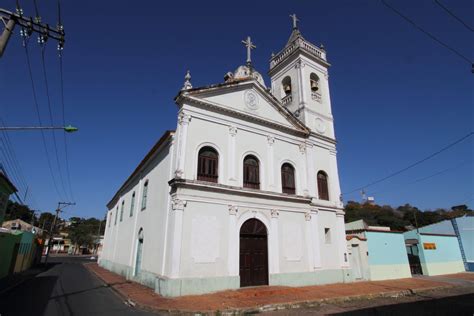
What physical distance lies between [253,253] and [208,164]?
15.4 ft

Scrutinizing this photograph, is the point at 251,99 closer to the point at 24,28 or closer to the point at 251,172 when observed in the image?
the point at 251,172

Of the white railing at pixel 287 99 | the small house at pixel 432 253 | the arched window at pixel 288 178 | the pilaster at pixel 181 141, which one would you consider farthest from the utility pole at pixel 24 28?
the small house at pixel 432 253

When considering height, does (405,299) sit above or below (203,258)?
below

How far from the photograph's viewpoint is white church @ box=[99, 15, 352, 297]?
1143 cm

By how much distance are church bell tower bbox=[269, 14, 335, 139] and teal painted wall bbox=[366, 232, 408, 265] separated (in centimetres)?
739

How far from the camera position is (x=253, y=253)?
504 inches

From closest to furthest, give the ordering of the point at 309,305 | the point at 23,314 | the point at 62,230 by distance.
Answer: the point at 23,314 < the point at 309,305 < the point at 62,230

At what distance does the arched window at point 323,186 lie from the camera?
16.7 metres

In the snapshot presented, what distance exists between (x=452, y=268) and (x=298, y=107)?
2005 cm

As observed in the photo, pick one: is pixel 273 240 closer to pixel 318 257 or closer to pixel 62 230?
pixel 318 257

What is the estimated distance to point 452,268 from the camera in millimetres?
23391

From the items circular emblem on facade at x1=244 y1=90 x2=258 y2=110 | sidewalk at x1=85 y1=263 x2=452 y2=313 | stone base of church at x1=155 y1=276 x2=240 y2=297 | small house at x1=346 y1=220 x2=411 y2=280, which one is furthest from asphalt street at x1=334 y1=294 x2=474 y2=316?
circular emblem on facade at x1=244 y1=90 x2=258 y2=110

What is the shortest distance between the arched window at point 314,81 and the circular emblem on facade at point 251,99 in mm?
5821

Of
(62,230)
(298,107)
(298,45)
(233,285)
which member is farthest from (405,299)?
(62,230)
